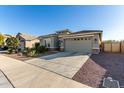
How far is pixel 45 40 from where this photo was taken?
20828 mm

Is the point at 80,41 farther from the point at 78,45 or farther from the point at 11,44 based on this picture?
the point at 11,44

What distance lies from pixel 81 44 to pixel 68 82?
34.7ft

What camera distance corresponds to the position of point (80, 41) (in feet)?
49.4

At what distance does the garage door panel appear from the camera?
556 inches

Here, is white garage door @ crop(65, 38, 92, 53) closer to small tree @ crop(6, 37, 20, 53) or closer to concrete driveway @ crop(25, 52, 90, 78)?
concrete driveway @ crop(25, 52, 90, 78)

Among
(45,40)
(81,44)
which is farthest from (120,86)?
(45,40)

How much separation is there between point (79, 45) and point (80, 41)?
619mm

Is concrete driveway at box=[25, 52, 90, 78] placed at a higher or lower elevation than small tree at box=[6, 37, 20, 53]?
lower

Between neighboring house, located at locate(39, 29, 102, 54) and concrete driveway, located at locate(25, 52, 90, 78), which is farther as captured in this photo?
neighboring house, located at locate(39, 29, 102, 54)

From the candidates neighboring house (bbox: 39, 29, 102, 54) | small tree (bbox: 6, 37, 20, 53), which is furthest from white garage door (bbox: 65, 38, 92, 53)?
small tree (bbox: 6, 37, 20, 53)

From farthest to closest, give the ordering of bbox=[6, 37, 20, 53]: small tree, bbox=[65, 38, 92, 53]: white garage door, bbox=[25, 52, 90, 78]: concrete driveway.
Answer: bbox=[6, 37, 20, 53]: small tree, bbox=[65, 38, 92, 53]: white garage door, bbox=[25, 52, 90, 78]: concrete driveway

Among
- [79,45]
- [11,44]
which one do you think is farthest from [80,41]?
[11,44]

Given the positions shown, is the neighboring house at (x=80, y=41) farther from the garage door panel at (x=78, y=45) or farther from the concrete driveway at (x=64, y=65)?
the concrete driveway at (x=64, y=65)
